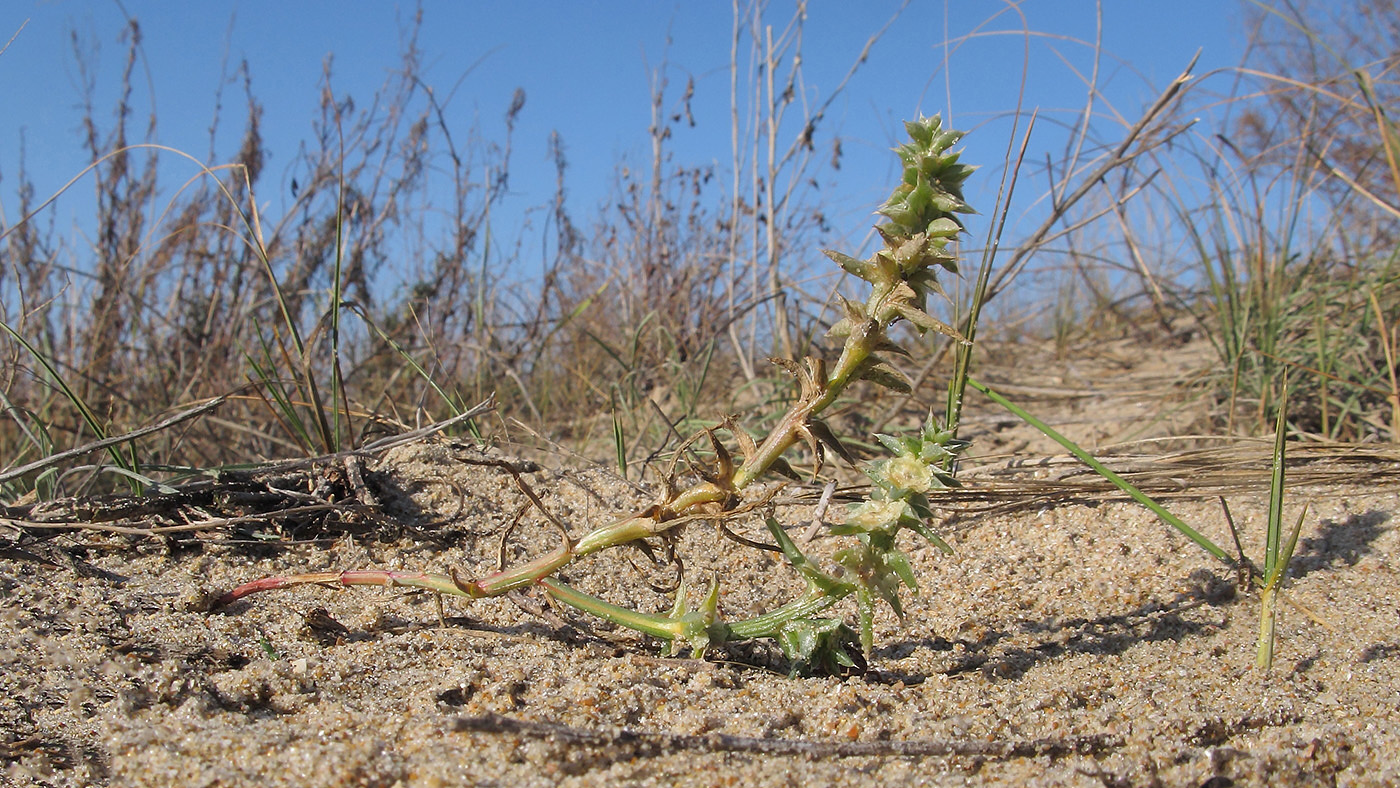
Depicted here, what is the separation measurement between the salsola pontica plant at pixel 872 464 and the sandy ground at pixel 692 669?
0.11 meters

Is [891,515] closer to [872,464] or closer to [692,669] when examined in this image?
[872,464]

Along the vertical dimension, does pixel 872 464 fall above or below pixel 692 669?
above

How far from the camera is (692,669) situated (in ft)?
3.87

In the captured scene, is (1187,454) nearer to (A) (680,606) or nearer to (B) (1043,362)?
(A) (680,606)

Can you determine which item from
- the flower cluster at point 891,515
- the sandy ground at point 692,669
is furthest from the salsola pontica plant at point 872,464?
the sandy ground at point 692,669

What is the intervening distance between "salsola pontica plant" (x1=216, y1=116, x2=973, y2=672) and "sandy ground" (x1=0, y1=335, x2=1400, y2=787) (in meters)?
0.11

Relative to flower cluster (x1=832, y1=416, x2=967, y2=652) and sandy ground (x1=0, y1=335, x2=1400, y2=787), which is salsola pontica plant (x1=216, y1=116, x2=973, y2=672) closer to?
flower cluster (x1=832, y1=416, x2=967, y2=652)

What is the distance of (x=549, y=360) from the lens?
149 inches

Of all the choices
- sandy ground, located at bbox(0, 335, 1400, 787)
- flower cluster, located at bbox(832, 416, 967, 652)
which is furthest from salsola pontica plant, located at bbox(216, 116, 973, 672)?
sandy ground, located at bbox(0, 335, 1400, 787)

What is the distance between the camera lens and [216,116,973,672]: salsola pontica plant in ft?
3.56

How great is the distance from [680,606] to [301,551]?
0.90 m

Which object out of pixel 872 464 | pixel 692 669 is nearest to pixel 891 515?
pixel 872 464

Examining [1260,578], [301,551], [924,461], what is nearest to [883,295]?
[924,461]

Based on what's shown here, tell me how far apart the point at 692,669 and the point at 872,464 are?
390 mm
